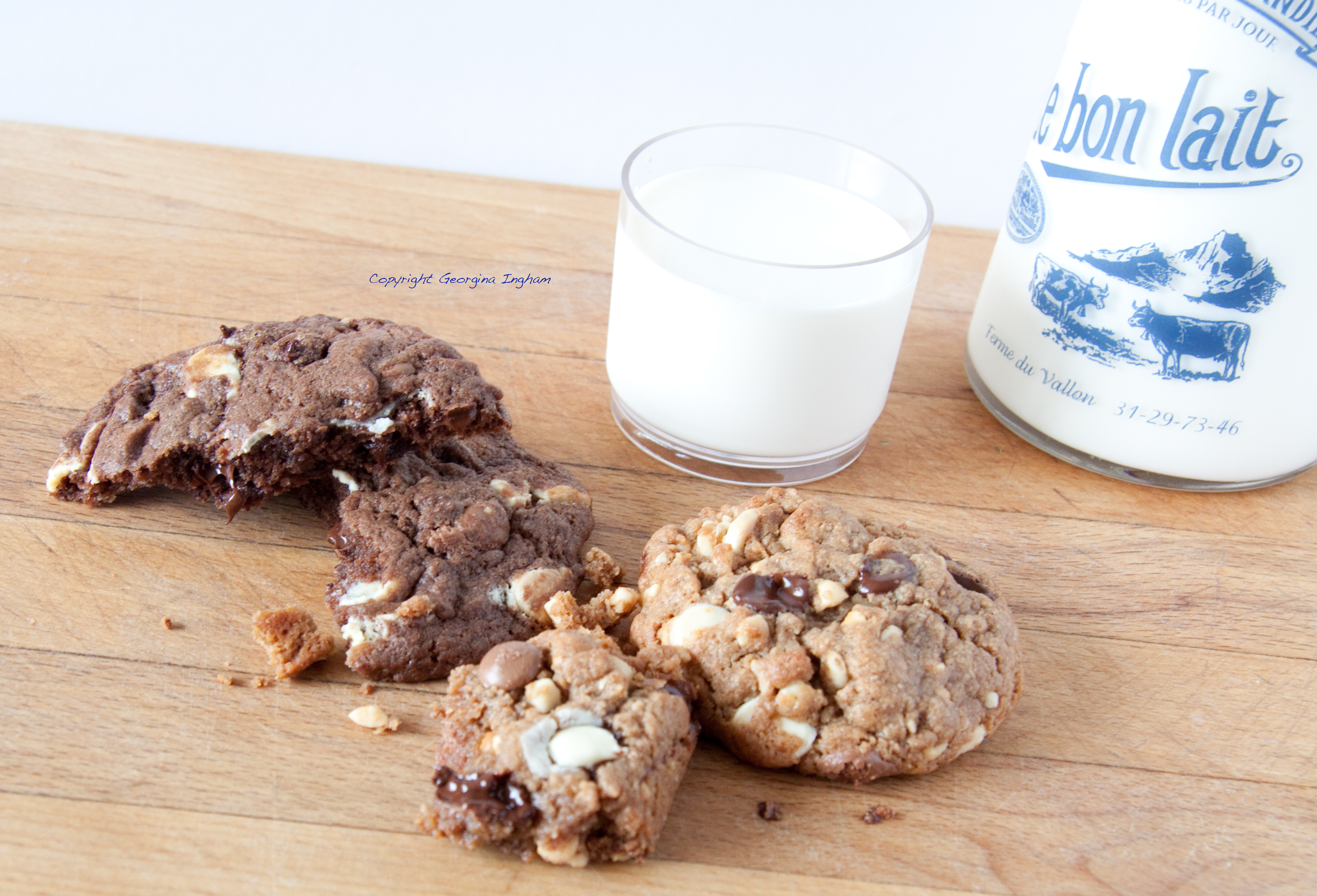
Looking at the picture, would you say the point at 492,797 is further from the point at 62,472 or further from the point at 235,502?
the point at 62,472

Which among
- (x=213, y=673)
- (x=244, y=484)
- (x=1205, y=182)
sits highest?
(x=1205, y=182)

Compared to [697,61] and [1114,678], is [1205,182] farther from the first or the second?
[697,61]

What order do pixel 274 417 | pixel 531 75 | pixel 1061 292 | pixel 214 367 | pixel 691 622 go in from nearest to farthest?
pixel 691 622
pixel 274 417
pixel 214 367
pixel 1061 292
pixel 531 75

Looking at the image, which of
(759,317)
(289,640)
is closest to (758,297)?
(759,317)

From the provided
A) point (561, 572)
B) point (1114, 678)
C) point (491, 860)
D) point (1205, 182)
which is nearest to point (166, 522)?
point (561, 572)

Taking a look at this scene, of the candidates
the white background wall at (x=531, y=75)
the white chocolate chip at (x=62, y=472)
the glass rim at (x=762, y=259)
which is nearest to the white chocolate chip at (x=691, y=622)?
the glass rim at (x=762, y=259)

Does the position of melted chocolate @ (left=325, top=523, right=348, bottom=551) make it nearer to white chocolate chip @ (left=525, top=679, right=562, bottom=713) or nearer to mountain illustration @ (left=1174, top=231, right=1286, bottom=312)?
white chocolate chip @ (left=525, top=679, right=562, bottom=713)

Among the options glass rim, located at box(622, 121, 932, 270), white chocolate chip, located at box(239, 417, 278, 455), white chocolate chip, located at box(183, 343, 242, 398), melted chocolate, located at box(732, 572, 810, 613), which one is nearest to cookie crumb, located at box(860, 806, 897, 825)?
melted chocolate, located at box(732, 572, 810, 613)
